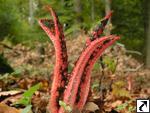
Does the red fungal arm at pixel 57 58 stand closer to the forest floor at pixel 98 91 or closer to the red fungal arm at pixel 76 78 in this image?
the red fungal arm at pixel 76 78

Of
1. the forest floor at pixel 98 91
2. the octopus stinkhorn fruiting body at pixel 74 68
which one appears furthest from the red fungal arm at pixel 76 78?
the forest floor at pixel 98 91

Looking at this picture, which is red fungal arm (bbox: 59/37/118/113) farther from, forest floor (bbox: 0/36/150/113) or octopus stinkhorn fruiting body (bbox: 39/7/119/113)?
forest floor (bbox: 0/36/150/113)

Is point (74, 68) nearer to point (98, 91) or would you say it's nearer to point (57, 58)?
point (57, 58)

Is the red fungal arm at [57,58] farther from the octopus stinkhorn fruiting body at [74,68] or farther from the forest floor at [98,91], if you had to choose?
the forest floor at [98,91]

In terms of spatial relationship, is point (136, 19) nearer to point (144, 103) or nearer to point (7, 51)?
point (7, 51)

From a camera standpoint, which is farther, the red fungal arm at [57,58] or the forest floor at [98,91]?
the forest floor at [98,91]

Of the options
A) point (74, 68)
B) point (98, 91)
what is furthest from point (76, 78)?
point (98, 91)

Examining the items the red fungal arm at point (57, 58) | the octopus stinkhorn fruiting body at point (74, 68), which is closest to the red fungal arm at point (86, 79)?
the octopus stinkhorn fruiting body at point (74, 68)

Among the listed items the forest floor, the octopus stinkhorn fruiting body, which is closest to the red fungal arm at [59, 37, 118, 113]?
the octopus stinkhorn fruiting body
